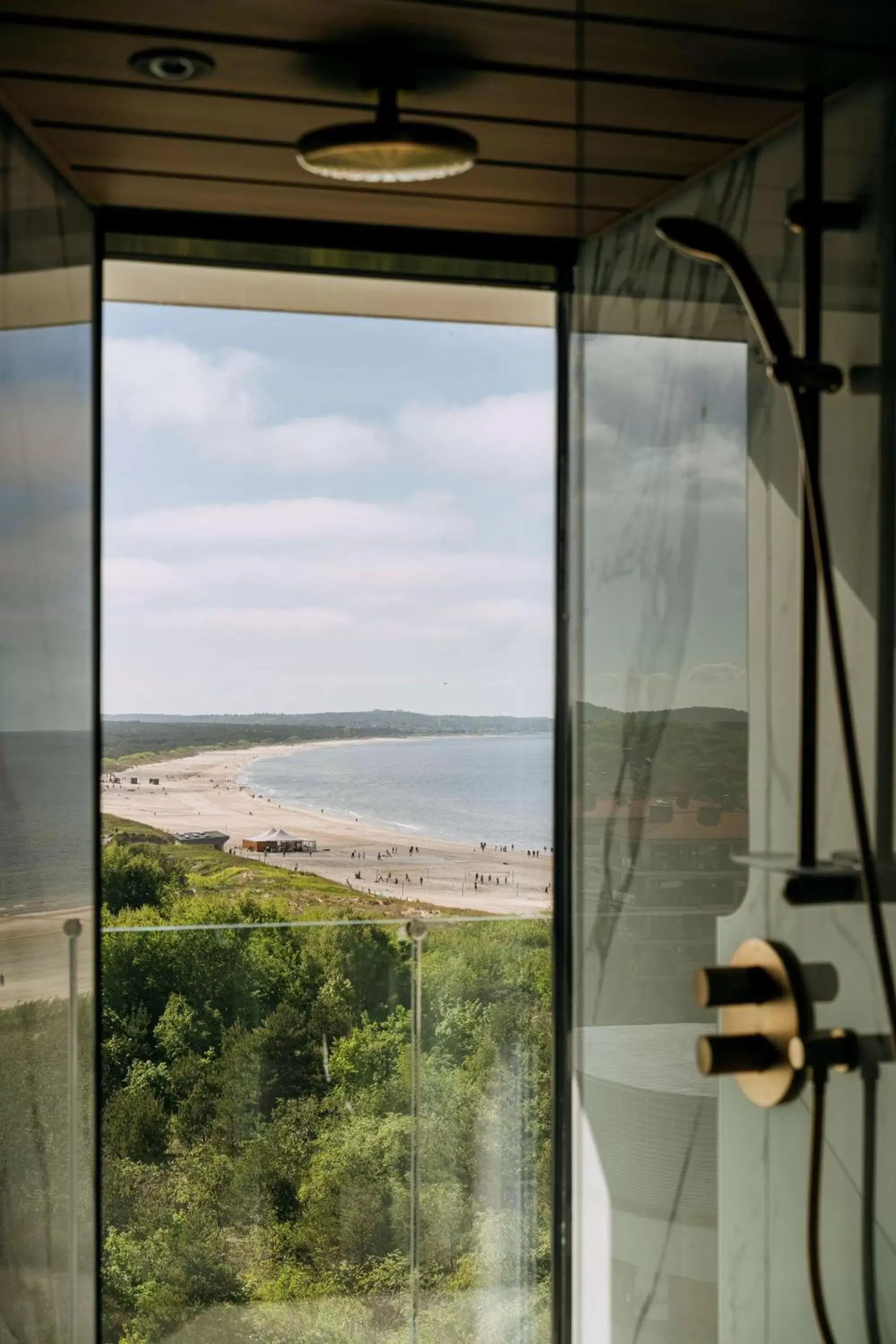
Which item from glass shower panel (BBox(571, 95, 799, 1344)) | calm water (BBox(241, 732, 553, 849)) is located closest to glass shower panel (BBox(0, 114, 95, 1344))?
calm water (BBox(241, 732, 553, 849))

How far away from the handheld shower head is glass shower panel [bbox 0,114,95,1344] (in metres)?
0.82

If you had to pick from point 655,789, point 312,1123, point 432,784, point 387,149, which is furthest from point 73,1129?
point 387,149

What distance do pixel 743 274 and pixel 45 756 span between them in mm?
1074

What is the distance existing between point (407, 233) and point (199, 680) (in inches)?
29.0

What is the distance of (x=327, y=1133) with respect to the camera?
1992mm

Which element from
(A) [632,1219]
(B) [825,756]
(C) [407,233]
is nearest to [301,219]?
(C) [407,233]

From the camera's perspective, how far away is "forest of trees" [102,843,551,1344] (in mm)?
1955

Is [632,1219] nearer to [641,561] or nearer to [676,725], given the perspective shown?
[676,725]

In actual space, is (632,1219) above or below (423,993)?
below

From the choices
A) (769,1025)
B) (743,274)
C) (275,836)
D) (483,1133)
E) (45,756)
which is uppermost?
(743,274)

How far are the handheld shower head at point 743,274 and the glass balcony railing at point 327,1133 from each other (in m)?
0.98

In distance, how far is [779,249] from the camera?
5.04 feet

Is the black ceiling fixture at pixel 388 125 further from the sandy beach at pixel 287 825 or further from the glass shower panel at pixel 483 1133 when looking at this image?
the glass shower panel at pixel 483 1133

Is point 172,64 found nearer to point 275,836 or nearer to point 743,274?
point 743,274
